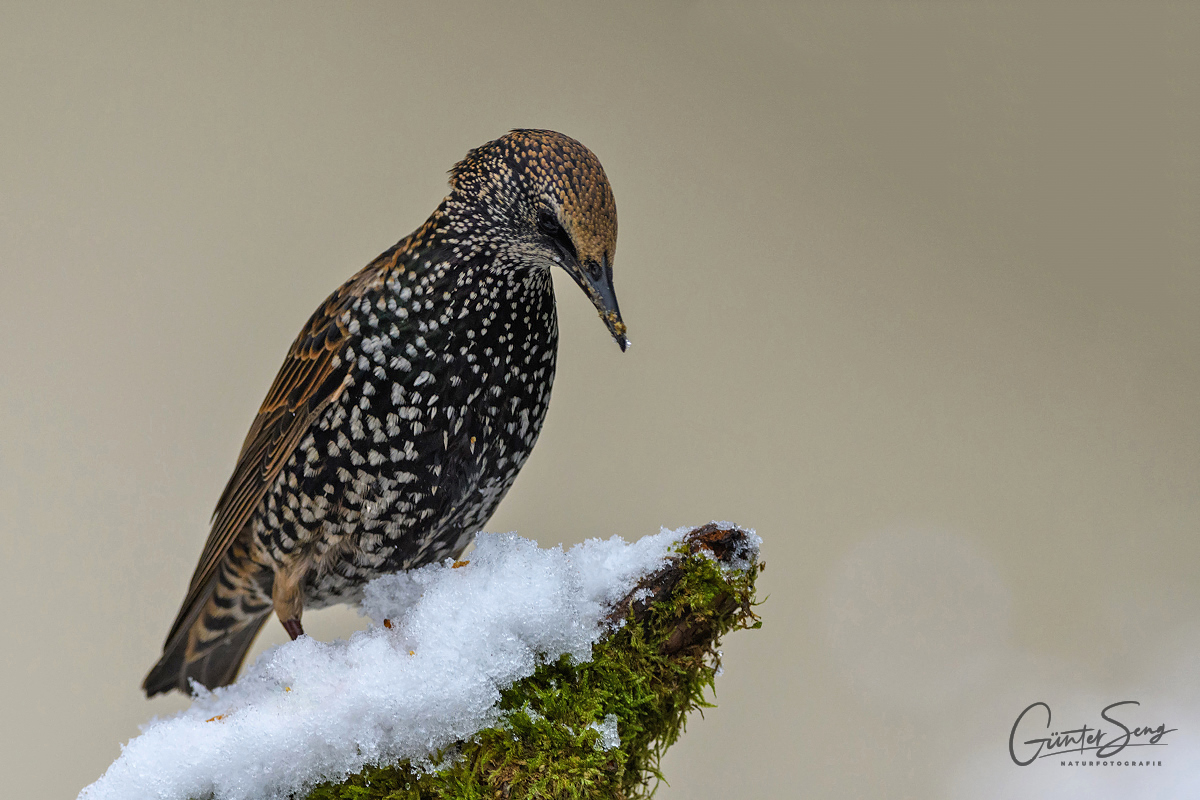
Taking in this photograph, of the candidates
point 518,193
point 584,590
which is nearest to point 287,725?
point 584,590

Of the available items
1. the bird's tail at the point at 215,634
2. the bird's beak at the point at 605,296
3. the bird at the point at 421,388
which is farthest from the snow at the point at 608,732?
the bird's tail at the point at 215,634

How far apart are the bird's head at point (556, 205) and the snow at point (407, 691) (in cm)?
47

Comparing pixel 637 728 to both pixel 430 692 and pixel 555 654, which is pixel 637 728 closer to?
pixel 555 654

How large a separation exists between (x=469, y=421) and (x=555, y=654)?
49 cm

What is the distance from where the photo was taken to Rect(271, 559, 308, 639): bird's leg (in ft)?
6.50

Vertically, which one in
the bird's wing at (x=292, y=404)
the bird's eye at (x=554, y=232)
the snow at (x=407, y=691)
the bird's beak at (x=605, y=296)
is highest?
the bird's eye at (x=554, y=232)

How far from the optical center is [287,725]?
5.32 feet

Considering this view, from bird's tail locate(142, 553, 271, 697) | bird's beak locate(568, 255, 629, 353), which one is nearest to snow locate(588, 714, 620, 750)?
bird's beak locate(568, 255, 629, 353)

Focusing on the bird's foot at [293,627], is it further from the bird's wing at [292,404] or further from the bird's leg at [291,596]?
the bird's wing at [292,404]

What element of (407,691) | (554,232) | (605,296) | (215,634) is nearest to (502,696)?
(407,691)

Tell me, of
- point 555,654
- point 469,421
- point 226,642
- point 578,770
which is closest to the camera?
point 578,770

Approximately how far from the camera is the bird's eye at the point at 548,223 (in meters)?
1.71

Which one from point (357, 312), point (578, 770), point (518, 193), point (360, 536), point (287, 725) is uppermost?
point (518, 193)

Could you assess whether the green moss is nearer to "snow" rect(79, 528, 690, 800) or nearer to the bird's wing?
"snow" rect(79, 528, 690, 800)
